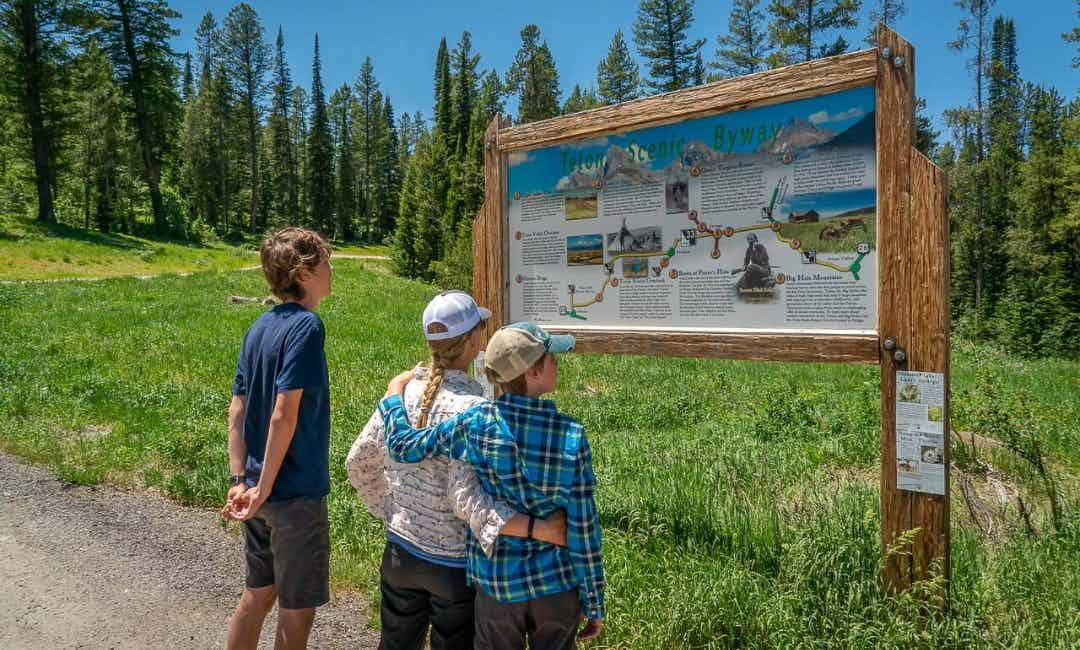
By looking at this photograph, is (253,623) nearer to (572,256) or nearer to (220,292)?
(572,256)

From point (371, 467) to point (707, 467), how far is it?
11.7 ft

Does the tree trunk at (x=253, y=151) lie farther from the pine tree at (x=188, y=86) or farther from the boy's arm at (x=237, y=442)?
the boy's arm at (x=237, y=442)

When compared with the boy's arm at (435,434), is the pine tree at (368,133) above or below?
above

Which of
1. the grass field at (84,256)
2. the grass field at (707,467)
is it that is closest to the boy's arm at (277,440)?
the grass field at (707,467)

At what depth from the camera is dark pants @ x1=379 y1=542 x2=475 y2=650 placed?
2.40 meters

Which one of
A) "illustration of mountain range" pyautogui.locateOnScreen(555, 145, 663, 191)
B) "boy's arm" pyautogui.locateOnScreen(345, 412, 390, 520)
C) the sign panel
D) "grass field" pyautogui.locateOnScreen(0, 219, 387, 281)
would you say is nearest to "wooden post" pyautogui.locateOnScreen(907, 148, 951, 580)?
the sign panel

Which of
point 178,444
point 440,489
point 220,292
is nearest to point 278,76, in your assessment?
point 220,292

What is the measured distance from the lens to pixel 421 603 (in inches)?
98.8

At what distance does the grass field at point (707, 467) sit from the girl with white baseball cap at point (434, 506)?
1.10m

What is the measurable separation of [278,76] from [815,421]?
77.5 metres

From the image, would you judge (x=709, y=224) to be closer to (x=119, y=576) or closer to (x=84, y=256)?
(x=119, y=576)

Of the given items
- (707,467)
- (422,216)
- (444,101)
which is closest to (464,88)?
(444,101)

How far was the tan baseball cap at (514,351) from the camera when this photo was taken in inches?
86.3

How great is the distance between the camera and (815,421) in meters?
7.93
